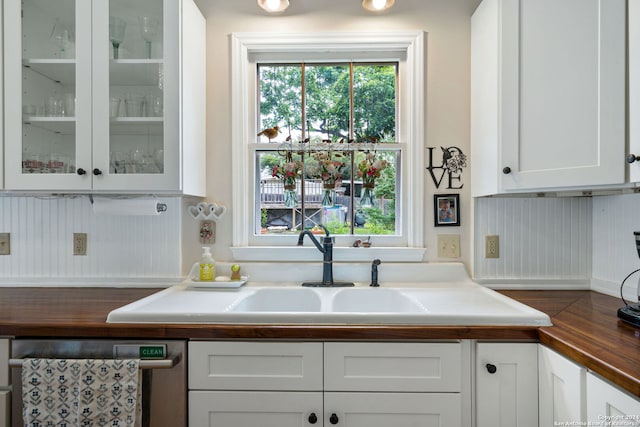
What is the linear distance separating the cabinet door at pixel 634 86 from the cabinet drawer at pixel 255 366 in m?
1.17

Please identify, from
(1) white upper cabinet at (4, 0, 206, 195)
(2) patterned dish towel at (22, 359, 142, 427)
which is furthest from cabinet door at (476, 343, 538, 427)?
(1) white upper cabinet at (4, 0, 206, 195)

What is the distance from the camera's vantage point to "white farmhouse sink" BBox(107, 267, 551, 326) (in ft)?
3.91

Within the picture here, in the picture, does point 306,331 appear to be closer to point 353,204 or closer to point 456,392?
point 456,392

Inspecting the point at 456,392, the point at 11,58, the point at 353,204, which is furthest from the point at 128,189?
the point at 456,392

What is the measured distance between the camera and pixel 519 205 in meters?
1.74

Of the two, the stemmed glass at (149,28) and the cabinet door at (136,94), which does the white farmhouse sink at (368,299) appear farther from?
the stemmed glass at (149,28)

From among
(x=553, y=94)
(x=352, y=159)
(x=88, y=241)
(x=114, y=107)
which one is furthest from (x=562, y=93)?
(x=88, y=241)

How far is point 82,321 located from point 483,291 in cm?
163

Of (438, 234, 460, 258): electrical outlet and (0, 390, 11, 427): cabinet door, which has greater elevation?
(438, 234, 460, 258): electrical outlet

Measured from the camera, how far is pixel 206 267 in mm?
1702

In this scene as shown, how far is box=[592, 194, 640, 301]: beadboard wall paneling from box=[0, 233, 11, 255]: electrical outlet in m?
2.94

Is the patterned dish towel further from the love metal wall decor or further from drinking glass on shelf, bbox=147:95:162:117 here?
the love metal wall decor

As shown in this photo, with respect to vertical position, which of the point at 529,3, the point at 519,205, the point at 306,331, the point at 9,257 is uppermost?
the point at 529,3

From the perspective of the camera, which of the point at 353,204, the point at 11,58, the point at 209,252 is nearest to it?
the point at 11,58
